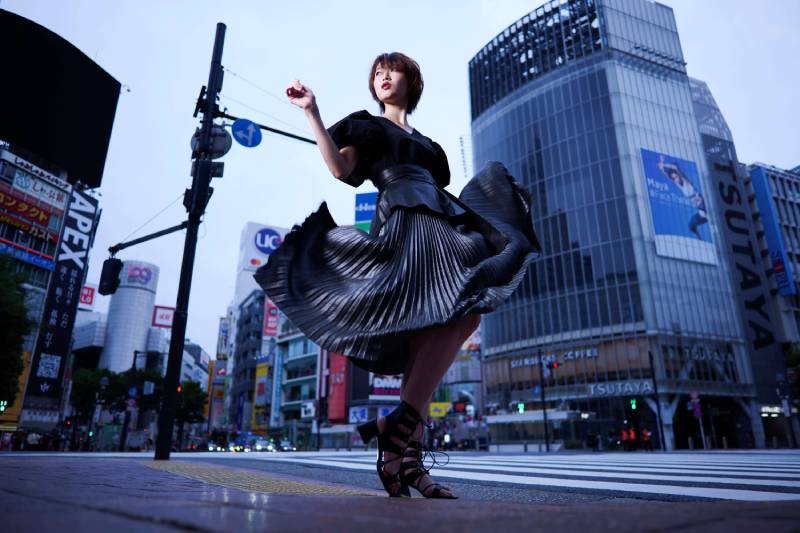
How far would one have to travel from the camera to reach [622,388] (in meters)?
36.7

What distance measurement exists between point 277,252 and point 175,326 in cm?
475

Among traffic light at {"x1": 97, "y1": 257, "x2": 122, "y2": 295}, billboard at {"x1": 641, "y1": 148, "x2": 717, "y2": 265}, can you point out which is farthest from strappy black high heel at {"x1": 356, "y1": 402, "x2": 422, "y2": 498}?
billboard at {"x1": 641, "y1": 148, "x2": 717, "y2": 265}

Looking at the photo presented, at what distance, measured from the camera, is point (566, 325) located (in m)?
42.2

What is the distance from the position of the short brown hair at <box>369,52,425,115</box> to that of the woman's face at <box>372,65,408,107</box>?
0.03 metres

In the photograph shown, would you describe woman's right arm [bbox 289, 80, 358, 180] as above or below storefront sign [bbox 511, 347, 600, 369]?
below

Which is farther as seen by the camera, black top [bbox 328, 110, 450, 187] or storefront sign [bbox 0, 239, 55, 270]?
storefront sign [bbox 0, 239, 55, 270]

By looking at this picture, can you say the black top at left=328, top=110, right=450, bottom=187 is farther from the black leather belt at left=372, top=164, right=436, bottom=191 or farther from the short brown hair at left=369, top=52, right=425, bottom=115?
the short brown hair at left=369, top=52, right=425, bottom=115

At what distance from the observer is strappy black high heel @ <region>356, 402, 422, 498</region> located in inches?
87.1

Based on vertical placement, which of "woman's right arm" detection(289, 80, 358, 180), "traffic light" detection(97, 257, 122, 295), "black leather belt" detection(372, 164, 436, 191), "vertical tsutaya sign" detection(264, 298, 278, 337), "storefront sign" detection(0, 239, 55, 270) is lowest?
"black leather belt" detection(372, 164, 436, 191)

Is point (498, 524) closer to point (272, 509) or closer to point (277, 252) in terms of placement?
point (272, 509)

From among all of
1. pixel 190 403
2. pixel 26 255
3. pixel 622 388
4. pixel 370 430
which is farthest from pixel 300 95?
pixel 190 403

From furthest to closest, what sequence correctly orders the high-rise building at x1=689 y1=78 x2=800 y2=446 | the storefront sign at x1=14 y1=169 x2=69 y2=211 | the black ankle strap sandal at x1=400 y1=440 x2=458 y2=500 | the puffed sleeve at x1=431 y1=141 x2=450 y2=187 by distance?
the high-rise building at x1=689 y1=78 x2=800 y2=446 < the storefront sign at x1=14 y1=169 x2=69 y2=211 < the puffed sleeve at x1=431 y1=141 x2=450 y2=187 < the black ankle strap sandal at x1=400 y1=440 x2=458 y2=500

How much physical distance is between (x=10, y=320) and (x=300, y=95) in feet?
55.1

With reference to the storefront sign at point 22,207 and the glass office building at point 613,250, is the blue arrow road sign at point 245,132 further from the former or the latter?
the storefront sign at point 22,207
